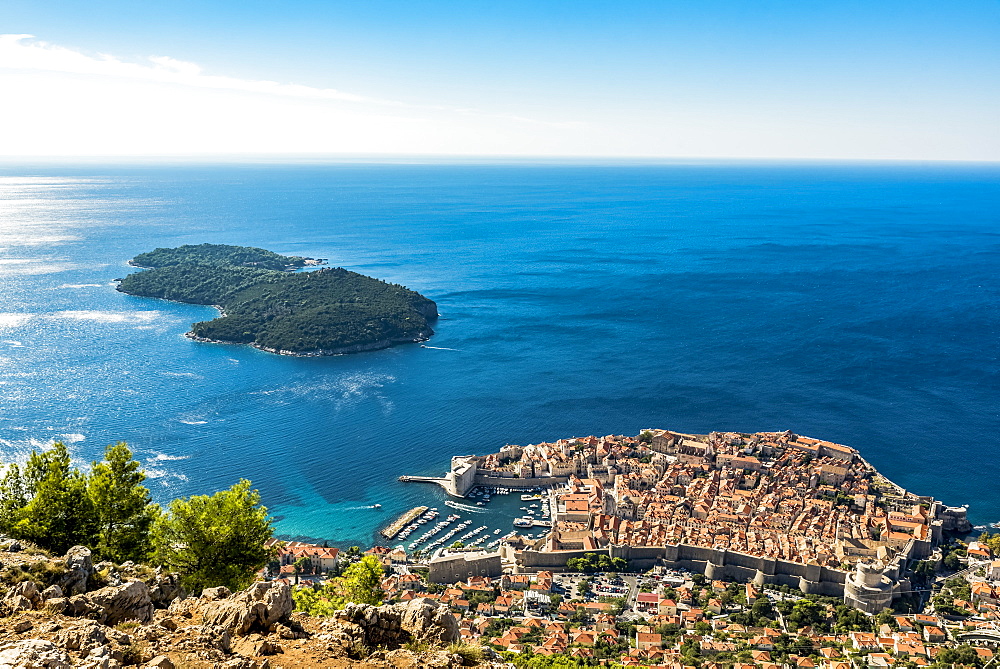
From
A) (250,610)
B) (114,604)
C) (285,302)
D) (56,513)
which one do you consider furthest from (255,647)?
(285,302)

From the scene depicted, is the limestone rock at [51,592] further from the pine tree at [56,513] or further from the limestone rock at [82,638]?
the pine tree at [56,513]

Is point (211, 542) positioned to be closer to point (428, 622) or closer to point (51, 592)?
point (51, 592)

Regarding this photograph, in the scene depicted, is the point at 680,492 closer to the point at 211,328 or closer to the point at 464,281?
the point at 211,328

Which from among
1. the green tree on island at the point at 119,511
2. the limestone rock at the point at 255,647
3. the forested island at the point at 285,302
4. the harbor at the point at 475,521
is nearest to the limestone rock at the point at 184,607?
the limestone rock at the point at 255,647

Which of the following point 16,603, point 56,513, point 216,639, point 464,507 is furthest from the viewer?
point 464,507

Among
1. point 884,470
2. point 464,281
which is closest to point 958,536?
point 884,470

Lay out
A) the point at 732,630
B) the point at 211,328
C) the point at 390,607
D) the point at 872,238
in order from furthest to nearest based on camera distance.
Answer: the point at 872,238, the point at 211,328, the point at 732,630, the point at 390,607

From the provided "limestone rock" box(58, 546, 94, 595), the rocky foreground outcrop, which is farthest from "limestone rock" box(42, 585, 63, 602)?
"limestone rock" box(58, 546, 94, 595)
